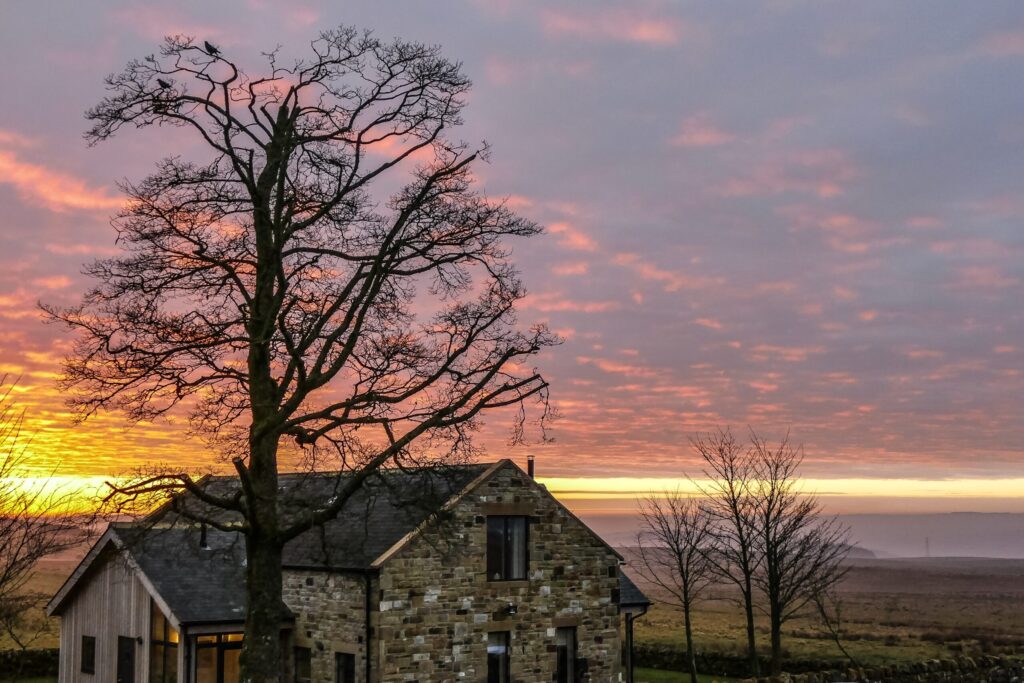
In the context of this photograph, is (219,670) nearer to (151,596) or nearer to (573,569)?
(151,596)

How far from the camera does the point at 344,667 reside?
26.9m

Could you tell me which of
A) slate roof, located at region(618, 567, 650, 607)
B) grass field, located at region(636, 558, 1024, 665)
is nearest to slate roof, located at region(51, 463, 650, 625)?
slate roof, located at region(618, 567, 650, 607)

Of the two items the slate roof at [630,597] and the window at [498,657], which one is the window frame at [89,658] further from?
the slate roof at [630,597]

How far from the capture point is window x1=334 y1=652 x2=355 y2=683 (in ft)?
87.4

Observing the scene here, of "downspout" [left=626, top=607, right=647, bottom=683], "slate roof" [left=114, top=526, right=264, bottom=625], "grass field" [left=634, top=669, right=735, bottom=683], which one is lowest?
"grass field" [left=634, top=669, right=735, bottom=683]

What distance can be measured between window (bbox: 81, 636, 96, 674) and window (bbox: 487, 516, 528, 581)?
12112 mm

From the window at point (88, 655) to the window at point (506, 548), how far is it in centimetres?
1211

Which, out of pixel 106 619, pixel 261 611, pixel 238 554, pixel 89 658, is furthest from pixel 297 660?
pixel 261 611

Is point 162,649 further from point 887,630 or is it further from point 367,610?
point 887,630

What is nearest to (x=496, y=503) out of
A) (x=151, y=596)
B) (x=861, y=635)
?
(x=151, y=596)

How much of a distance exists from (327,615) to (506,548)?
513cm

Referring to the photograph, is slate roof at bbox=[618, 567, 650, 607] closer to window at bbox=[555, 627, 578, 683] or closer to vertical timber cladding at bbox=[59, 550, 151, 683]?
window at bbox=[555, 627, 578, 683]

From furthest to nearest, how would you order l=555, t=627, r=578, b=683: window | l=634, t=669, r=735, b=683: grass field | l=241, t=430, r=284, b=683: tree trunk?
1. l=634, t=669, r=735, b=683: grass field
2. l=555, t=627, r=578, b=683: window
3. l=241, t=430, r=284, b=683: tree trunk

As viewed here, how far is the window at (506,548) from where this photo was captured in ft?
93.5
